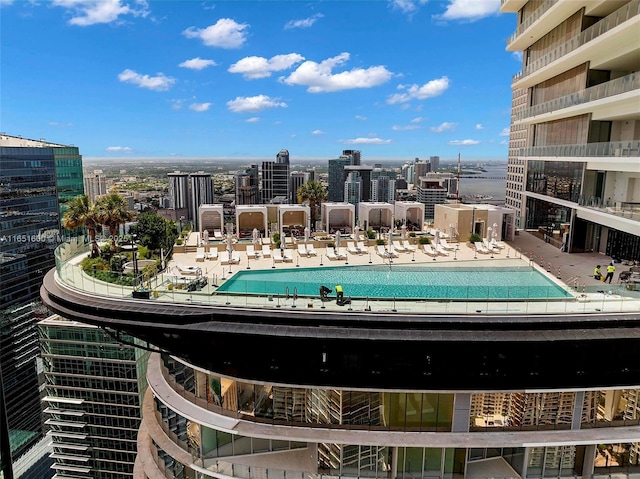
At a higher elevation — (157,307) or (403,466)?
(157,307)

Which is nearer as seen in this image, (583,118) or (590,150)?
(590,150)

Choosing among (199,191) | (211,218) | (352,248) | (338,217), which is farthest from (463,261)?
(199,191)

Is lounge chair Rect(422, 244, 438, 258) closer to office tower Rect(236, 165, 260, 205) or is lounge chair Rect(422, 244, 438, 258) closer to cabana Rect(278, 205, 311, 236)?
cabana Rect(278, 205, 311, 236)

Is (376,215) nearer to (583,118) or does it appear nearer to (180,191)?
(583,118)

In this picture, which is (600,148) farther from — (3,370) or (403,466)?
(3,370)

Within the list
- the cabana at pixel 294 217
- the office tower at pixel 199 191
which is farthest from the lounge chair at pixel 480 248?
the office tower at pixel 199 191

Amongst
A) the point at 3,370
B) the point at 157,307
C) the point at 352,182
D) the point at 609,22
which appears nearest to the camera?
the point at 157,307

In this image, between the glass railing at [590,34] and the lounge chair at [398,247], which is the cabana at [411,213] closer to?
the lounge chair at [398,247]

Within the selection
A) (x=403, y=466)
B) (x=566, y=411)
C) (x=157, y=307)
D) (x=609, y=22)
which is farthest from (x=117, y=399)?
(x=609, y=22)
